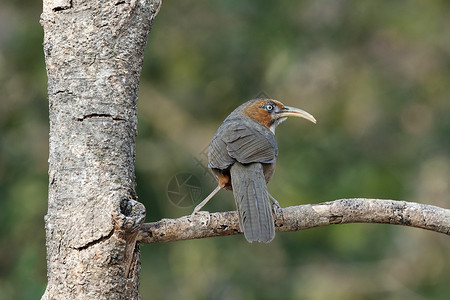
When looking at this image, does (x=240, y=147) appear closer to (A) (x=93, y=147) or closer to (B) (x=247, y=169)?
(B) (x=247, y=169)

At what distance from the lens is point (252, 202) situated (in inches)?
158

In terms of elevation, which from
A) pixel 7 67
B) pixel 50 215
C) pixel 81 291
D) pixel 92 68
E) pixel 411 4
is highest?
pixel 411 4

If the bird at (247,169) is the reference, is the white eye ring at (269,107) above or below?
above

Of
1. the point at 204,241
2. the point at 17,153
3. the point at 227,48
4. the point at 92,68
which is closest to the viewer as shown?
the point at 92,68

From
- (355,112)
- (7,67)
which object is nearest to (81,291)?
(7,67)

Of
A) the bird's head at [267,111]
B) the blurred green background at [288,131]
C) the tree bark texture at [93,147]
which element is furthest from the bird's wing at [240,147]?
the blurred green background at [288,131]

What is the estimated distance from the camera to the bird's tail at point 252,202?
3.71m

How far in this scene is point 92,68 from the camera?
10.0ft

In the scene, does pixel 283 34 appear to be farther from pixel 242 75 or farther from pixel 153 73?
pixel 153 73

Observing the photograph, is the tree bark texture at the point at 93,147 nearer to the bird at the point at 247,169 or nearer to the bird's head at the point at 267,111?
the bird at the point at 247,169

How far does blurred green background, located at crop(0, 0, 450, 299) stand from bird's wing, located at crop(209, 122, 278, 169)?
10.5ft

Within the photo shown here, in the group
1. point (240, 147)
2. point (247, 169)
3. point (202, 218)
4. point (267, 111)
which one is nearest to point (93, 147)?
point (202, 218)

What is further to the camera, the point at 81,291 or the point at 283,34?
the point at 283,34

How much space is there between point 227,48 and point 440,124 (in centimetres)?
334
